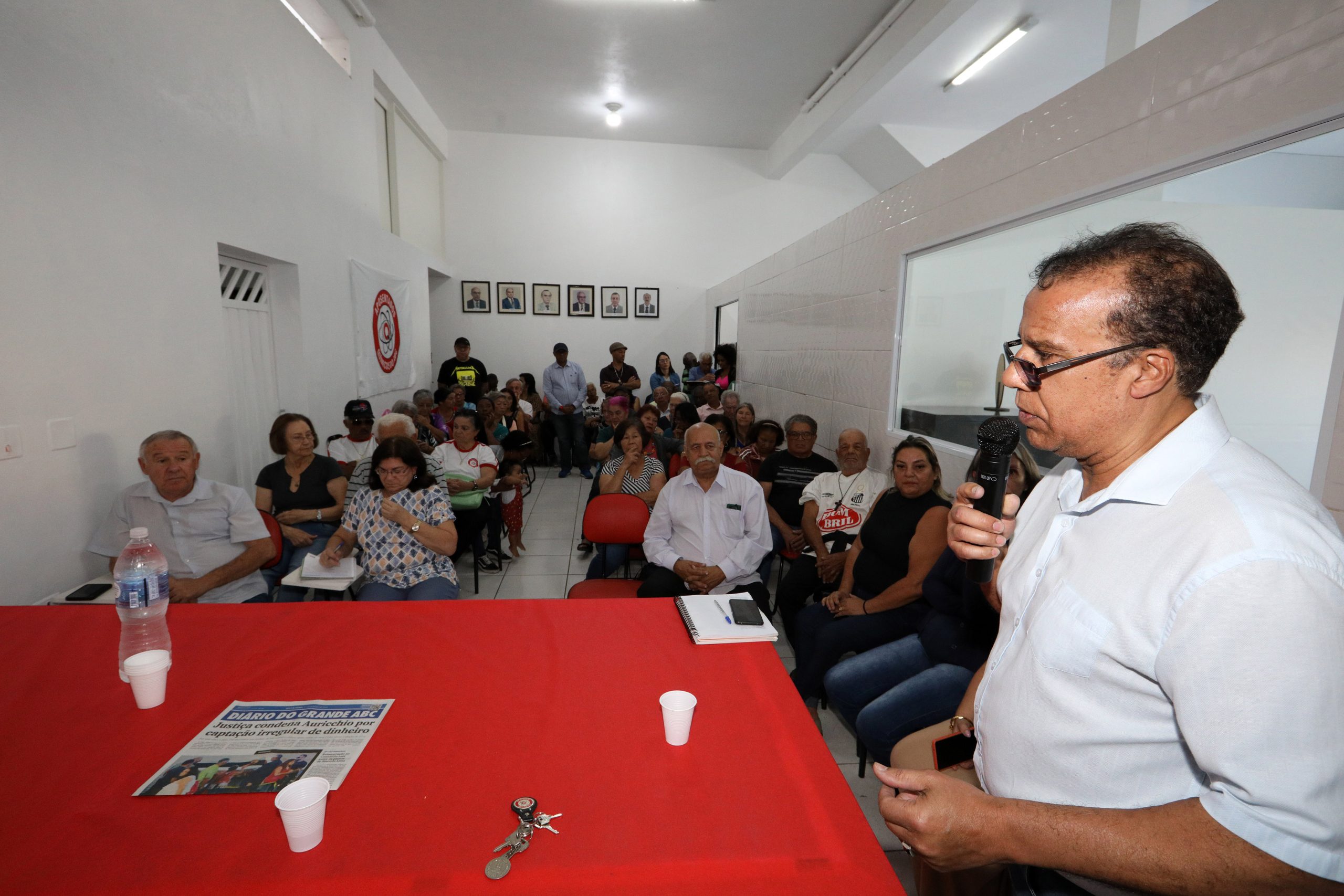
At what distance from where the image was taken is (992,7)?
4.91 metres

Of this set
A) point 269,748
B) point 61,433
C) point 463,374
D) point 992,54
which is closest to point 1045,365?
point 269,748

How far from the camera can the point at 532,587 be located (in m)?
4.05

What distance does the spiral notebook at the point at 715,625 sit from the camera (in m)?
1.63

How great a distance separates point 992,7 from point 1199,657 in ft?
19.7

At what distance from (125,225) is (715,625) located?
3.12 meters

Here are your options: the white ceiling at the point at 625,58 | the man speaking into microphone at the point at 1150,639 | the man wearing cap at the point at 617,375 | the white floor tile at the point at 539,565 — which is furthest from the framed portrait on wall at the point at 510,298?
the man speaking into microphone at the point at 1150,639

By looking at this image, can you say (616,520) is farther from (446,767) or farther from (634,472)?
(446,767)

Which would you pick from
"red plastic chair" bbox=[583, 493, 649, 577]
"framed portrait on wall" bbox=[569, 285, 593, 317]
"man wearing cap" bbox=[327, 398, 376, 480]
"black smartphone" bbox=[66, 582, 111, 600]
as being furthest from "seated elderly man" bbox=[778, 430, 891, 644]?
"framed portrait on wall" bbox=[569, 285, 593, 317]

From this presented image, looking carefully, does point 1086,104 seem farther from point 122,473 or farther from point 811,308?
point 122,473

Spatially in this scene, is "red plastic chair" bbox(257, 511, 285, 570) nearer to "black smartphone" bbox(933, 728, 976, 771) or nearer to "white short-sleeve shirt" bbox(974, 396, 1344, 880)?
"black smartphone" bbox(933, 728, 976, 771)

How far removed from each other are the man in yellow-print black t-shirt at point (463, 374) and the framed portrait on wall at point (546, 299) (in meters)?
1.36

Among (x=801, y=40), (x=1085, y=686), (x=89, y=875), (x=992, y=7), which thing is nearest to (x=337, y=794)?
(x=89, y=875)

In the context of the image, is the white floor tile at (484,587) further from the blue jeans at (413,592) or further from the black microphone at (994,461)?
the black microphone at (994,461)

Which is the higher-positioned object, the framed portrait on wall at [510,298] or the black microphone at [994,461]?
the framed portrait on wall at [510,298]
